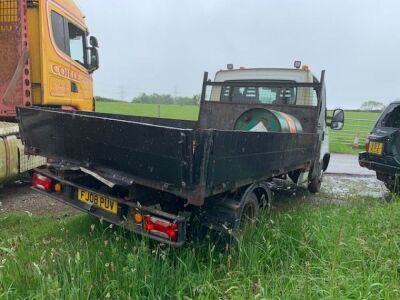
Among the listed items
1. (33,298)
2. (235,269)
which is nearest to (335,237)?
(235,269)

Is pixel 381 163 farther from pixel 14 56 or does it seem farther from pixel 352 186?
pixel 14 56

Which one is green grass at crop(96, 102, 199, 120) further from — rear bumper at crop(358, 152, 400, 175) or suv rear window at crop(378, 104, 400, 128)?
rear bumper at crop(358, 152, 400, 175)

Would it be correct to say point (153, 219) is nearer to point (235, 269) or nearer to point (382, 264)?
point (235, 269)

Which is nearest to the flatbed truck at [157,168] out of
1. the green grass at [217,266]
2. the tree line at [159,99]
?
the green grass at [217,266]

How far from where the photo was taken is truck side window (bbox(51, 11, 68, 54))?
6.74 m

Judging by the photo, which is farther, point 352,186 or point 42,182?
point 352,186

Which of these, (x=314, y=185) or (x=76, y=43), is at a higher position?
(x=76, y=43)

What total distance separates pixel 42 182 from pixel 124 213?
3.92ft

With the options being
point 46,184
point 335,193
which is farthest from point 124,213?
point 335,193

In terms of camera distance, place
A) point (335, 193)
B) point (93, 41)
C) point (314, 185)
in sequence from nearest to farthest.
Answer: point (314, 185)
point (335, 193)
point (93, 41)

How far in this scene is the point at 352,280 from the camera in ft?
9.69

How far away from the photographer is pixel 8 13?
20.5 feet

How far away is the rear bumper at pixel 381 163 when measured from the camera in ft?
22.3

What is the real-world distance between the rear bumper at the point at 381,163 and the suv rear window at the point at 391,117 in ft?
2.22
